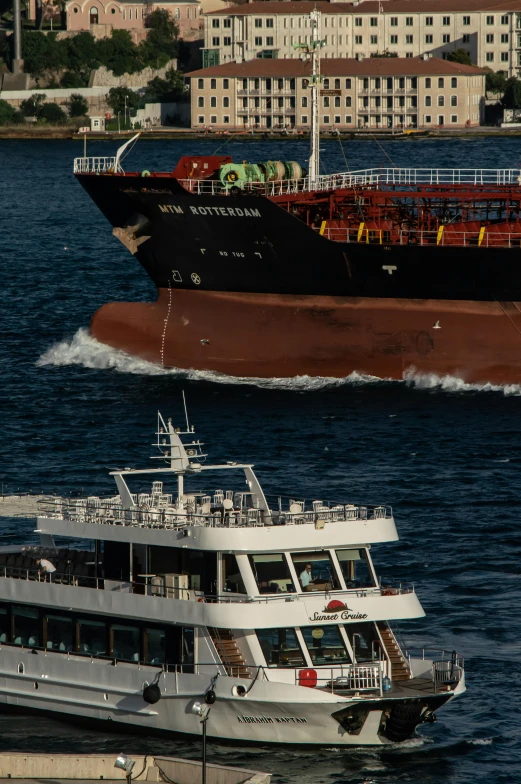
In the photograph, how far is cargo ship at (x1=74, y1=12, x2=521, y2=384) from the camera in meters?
60.3

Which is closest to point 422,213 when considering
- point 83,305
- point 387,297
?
point 387,297

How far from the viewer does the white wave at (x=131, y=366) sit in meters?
61.7

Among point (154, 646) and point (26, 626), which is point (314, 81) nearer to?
point (26, 626)

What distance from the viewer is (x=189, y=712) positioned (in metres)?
29.8

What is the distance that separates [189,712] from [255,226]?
35680 millimetres

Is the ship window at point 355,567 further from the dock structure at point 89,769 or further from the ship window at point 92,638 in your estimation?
the ship window at point 92,638

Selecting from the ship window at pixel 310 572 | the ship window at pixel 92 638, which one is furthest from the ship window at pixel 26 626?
the ship window at pixel 310 572

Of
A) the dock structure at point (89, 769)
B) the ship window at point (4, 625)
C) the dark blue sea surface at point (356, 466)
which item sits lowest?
the dark blue sea surface at point (356, 466)

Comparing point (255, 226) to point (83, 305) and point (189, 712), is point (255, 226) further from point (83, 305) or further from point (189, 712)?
point (189, 712)

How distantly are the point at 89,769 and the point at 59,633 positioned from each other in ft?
14.8

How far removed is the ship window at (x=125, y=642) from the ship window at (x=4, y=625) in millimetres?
2791

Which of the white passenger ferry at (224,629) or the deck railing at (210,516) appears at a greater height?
the deck railing at (210,516)

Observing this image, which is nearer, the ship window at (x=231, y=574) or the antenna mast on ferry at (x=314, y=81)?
the ship window at (x=231, y=574)

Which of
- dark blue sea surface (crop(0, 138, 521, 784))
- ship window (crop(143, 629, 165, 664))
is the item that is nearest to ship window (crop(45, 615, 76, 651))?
dark blue sea surface (crop(0, 138, 521, 784))
